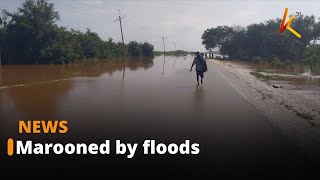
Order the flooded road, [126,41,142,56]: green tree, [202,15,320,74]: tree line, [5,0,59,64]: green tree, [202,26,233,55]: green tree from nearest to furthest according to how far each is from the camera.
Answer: the flooded road, [5,0,59,64]: green tree, [202,15,320,74]: tree line, [126,41,142,56]: green tree, [202,26,233,55]: green tree

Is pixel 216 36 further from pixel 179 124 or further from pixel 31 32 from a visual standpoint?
pixel 179 124

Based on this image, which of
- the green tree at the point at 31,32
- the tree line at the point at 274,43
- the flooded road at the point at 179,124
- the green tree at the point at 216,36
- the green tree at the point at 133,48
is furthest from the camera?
the green tree at the point at 216,36

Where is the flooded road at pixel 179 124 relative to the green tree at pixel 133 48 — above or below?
below

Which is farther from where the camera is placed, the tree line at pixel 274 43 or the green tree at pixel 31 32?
the tree line at pixel 274 43

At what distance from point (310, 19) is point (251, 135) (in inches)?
2473

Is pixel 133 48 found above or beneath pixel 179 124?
above

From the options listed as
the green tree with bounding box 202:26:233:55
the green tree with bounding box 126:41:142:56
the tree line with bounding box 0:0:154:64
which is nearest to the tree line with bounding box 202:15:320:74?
the green tree with bounding box 202:26:233:55

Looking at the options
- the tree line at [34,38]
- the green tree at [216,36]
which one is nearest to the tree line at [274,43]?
the green tree at [216,36]

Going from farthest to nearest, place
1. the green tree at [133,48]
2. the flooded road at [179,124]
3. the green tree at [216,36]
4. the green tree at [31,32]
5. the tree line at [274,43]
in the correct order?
the green tree at [216,36] → the green tree at [133,48] → the tree line at [274,43] → the green tree at [31,32] → the flooded road at [179,124]

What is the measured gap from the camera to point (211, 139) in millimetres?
6297

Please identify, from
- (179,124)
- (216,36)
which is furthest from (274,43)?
(179,124)

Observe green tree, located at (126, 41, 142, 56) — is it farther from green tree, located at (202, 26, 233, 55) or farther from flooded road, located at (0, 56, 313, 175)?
flooded road, located at (0, 56, 313, 175)

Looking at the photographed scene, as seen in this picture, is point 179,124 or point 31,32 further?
point 31,32

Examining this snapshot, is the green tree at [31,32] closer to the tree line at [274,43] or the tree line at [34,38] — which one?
the tree line at [34,38]
